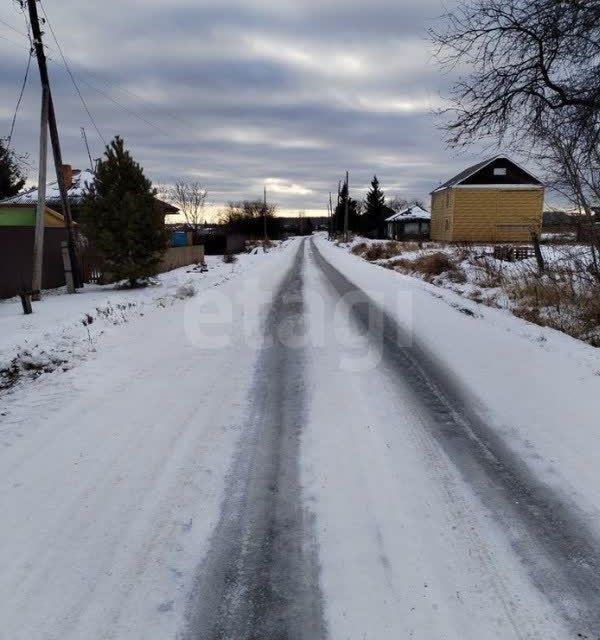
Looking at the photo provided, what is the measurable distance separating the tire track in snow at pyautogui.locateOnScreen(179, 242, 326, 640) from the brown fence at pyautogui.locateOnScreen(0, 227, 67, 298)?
11752 millimetres

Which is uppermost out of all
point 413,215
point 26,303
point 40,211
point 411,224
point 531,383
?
point 413,215

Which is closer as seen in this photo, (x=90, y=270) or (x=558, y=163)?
(x=558, y=163)

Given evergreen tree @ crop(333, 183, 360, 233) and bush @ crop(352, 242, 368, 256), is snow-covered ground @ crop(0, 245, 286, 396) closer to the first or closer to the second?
bush @ crop(352, 242, 368, 256)

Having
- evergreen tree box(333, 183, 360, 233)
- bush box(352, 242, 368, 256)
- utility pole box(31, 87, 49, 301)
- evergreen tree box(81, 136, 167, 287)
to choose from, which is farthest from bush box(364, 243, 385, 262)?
evergreen tree box(333, 183, 360, 233)

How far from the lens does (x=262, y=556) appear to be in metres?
2.92

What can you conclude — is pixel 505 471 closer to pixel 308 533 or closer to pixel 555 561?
pixel 555 561

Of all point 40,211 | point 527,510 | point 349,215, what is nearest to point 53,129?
point 40,211

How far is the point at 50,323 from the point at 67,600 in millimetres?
7891

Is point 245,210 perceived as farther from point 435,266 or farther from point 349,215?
point 435,266

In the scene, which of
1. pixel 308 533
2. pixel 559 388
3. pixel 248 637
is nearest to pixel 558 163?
pixel 559 388

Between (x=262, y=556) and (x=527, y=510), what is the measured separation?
6.09 feet

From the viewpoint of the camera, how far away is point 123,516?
10.8 feet

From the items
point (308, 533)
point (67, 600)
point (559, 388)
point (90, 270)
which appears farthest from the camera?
point (90, 270)

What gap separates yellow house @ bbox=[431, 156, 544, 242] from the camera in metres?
38.8
